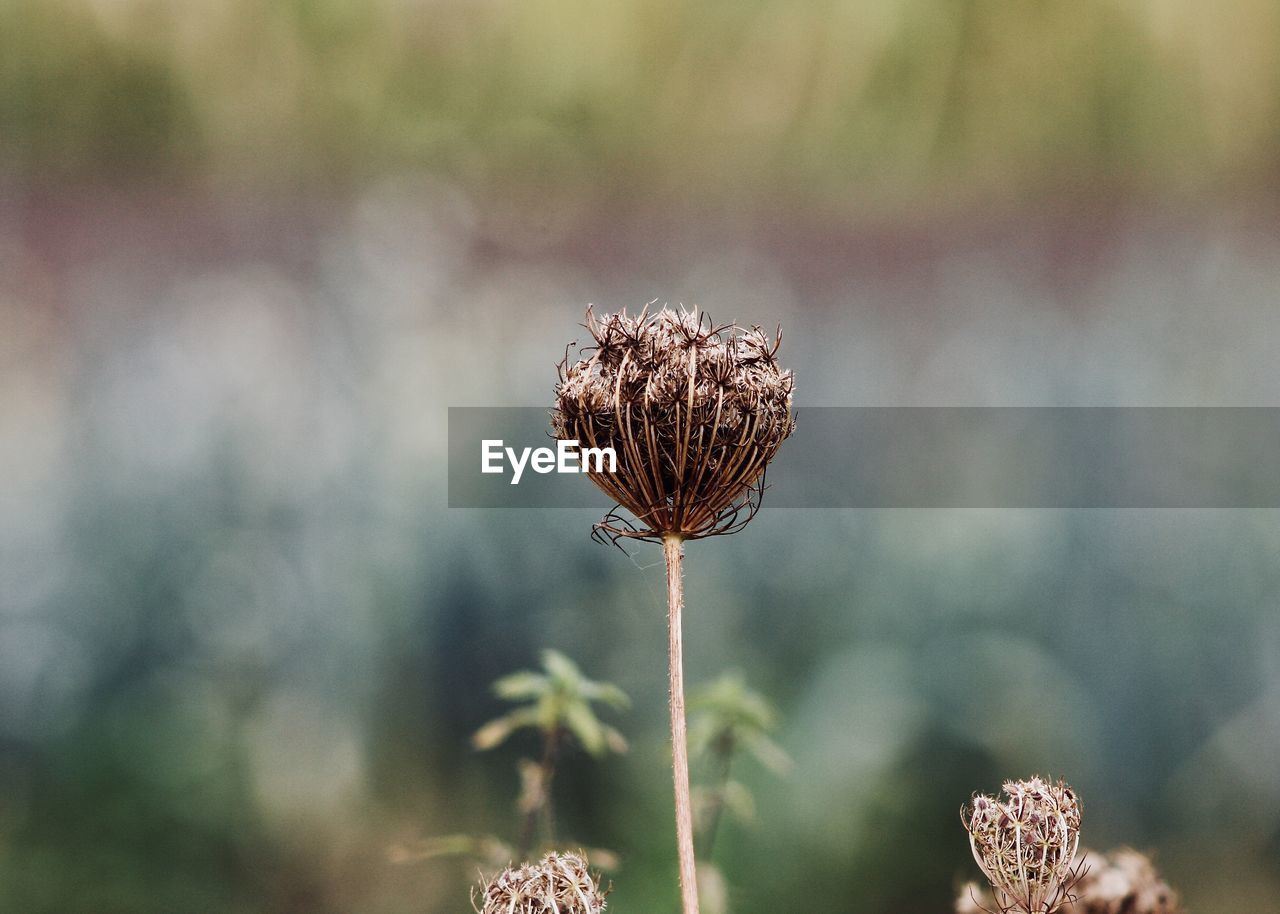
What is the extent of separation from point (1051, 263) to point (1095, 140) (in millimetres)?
312

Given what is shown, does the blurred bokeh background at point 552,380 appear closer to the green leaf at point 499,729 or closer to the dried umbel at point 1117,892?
the green leaf at point 499,729

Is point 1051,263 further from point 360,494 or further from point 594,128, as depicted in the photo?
point 360,494

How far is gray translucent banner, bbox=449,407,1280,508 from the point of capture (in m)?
2.17

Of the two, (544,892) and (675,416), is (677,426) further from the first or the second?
(544,892)

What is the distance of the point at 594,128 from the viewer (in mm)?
2223

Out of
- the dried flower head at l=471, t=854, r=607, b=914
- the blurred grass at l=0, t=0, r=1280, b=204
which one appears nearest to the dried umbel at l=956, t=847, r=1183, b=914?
the dried flower head at l=471, t=854, r=607, b=914

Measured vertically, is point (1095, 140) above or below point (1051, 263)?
above

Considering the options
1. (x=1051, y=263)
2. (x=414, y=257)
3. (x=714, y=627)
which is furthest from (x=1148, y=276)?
(x=414, y=257)

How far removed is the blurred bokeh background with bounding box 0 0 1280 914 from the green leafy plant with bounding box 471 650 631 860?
1.6 inches

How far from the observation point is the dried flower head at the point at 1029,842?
1.26 m

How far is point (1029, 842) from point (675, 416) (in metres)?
0.78

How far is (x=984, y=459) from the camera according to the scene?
2203 mm

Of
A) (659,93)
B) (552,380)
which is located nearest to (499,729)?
(552,380)

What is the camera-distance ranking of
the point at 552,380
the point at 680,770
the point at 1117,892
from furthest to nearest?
the point at 552,380 < the point at 1117,892 < the point at 680,770
